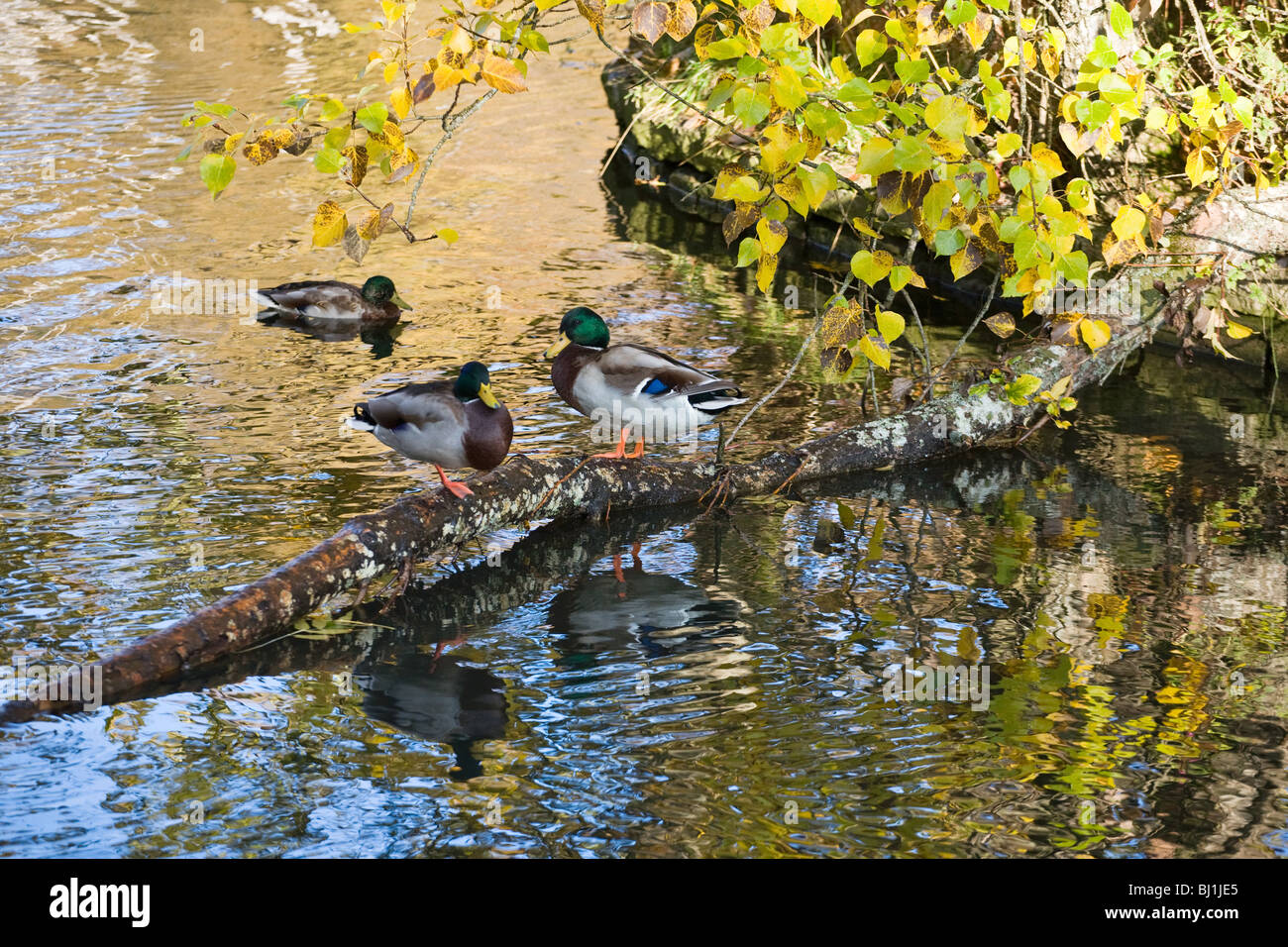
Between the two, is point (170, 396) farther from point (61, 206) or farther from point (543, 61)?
point (543, 61)

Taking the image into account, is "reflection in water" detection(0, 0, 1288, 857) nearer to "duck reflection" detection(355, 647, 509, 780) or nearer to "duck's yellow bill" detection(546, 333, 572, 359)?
"duck reflection" detection(355, 647, 509, 780)

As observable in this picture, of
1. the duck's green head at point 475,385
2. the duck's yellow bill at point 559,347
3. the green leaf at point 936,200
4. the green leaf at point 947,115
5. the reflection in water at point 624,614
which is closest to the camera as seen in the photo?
the reflection in water at point 624,614

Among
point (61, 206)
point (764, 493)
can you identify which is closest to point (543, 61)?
point (61, 206)

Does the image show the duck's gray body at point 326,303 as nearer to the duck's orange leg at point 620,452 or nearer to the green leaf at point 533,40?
the duck's orange leg at point 620,452

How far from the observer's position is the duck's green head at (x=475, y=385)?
249 inches

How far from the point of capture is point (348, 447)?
26.5 ft

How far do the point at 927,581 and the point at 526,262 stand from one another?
612 cm

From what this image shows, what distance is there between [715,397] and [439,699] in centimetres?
231

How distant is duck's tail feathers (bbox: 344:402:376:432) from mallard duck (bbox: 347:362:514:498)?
0.08 ft

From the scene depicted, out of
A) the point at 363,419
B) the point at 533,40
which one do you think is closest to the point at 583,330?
the point at 363,419

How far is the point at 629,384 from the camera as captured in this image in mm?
6945

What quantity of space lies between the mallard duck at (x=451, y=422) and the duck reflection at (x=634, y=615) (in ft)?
2.37

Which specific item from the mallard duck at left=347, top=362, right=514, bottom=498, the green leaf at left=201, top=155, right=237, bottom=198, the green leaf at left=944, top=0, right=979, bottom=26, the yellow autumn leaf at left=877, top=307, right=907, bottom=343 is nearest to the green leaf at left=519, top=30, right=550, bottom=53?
the green leaf at left=201, top=155, right=237, bottom=198

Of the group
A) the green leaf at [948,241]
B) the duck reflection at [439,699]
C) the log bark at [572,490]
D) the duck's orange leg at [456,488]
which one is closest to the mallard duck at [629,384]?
the log bark at [572,490]
